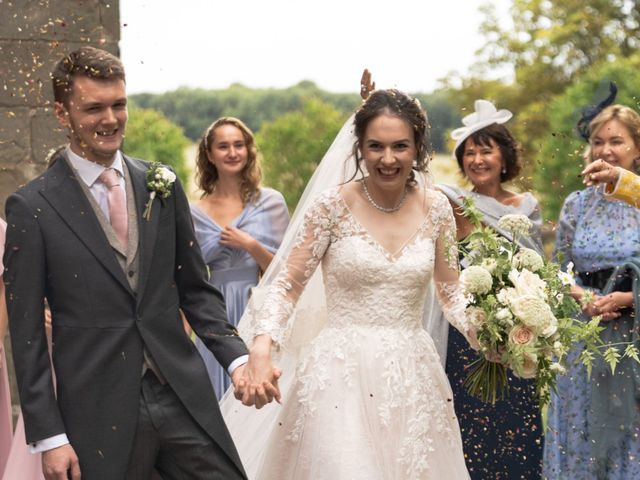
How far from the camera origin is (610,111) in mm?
7598

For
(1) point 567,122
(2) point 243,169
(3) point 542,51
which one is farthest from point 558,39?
(2) point 243,169

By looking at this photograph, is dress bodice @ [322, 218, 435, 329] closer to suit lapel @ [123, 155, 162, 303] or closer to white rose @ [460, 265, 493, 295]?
white rose @ [460, 265, 493, 295]

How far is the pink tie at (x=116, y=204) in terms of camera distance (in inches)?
187

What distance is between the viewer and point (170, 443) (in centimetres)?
463

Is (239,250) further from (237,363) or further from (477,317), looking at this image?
(237,363)

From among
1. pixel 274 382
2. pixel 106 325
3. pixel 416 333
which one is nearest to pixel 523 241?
pixel 416 333

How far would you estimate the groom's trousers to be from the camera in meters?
4.62

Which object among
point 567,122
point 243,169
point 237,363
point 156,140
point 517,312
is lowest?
point 156,140

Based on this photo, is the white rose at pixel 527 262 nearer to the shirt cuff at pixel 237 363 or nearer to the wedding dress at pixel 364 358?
the wedding dress at pixel 364 358

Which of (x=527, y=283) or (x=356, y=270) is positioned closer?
(x=527, y=283)

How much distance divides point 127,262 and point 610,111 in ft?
12.5

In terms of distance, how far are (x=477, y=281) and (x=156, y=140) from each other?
25638mm

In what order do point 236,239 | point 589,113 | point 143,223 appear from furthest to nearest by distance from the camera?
point 236,239 < point 589,113 < point 143,223

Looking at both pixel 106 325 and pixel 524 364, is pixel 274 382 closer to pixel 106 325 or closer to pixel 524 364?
pixel 106 325
